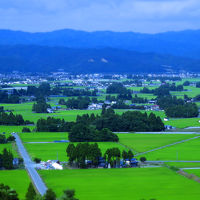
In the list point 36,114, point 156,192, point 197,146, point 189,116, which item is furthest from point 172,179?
point 36,114

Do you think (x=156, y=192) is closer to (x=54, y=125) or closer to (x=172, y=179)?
(x=172, y=179)

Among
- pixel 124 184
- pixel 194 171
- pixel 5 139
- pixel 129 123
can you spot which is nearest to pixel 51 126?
pixel 129 123

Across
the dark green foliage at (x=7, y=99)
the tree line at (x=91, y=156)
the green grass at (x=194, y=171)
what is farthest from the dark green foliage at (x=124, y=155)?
the dark green foliage at (x=7, y=99)

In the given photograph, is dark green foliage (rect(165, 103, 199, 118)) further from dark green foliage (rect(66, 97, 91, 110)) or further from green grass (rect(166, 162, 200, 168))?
green grass (rect(166, 162, 200, 168))

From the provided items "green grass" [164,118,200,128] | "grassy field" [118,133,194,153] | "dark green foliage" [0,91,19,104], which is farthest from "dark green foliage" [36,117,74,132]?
"dark green foliage" [0,91,19,104]

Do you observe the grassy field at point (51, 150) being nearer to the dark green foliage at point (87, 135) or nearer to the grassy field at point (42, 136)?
the dark green foliage at point (87, 135)

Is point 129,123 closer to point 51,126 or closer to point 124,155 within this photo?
point 51,126
